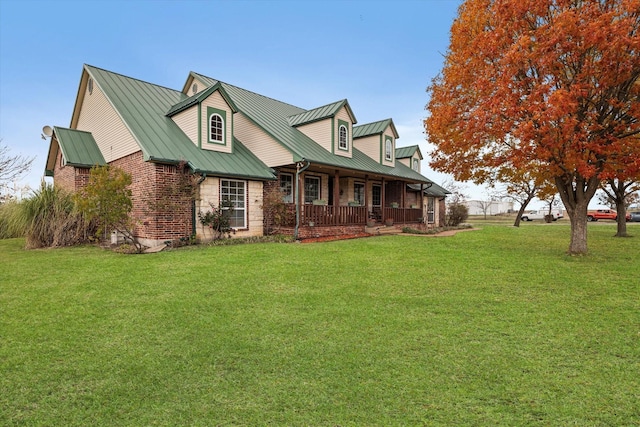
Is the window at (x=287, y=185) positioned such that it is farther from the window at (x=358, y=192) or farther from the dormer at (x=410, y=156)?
the dormer at (x=410, y=156)

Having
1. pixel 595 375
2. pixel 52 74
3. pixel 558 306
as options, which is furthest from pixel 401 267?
pixel 52 74

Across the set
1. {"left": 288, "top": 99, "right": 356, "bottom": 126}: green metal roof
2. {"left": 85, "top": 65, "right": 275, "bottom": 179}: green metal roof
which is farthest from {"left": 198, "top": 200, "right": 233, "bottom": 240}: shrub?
{"left": 288, "top": 99, "right": 356, "bottom": 126}: green metal roof

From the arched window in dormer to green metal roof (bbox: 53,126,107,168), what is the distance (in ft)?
16.8

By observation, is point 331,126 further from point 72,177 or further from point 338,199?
point 72,177

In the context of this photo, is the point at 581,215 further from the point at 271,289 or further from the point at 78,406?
the point at 78,406

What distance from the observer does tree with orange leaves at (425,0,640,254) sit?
27.4 feet

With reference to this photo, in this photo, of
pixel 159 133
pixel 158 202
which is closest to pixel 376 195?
pixel 159 133

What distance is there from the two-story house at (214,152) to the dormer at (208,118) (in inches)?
1.6

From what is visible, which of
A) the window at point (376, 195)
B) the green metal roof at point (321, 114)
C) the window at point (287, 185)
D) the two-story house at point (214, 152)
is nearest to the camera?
the two-story house at point (214, 152)

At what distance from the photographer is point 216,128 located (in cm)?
1457

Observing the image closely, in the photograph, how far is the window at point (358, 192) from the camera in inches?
795

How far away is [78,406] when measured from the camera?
2818 millimetres

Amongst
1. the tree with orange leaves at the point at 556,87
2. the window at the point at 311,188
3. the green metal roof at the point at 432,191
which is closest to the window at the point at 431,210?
the green metal roof at the point at 432,191

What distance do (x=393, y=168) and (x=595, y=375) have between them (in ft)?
60.4
